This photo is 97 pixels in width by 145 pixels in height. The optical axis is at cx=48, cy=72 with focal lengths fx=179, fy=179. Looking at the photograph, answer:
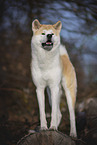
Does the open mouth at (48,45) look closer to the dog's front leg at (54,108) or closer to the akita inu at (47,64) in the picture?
the akita inu at (47,64)

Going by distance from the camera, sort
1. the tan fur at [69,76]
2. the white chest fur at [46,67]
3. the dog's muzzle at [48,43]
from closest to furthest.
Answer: the dog's muzzle at [48,43]
the white chest fur at [46,67]
the tan fur at [69,76]

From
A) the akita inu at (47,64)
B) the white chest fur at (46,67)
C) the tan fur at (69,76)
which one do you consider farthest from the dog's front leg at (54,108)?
the tan fur at (69,76)

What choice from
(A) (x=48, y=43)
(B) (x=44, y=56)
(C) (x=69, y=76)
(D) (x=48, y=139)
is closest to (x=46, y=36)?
(A) (x=48, y=43)

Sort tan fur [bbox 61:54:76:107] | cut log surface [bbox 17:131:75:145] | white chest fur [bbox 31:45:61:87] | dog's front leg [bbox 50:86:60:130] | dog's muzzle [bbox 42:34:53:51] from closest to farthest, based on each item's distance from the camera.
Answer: cut log surface [bbox 17:131:75:145] → dog's muzzle [bbox 42:34:53:51] → dog's front leg [bbox 50:86:60:130] → white chest fur [bbox 31:45:61:87] → tan fur [bbox 61:54:76:107]

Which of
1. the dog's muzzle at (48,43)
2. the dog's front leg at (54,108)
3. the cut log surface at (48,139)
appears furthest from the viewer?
the dog's front leg at (54,108)

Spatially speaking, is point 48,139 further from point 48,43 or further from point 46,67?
point 48,43

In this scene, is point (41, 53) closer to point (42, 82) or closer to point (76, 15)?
point (42, 82)

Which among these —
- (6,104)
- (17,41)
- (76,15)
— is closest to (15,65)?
(17,41)

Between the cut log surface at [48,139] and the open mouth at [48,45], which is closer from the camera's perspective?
the cut log surface at [48,139]

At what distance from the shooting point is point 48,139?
10.4ft

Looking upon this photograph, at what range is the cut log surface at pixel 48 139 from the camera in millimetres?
3141

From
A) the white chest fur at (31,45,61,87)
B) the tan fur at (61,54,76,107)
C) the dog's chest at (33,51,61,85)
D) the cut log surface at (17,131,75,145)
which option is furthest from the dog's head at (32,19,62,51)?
the cut log surface at (17,131,75,145)

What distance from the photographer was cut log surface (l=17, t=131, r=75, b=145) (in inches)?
124

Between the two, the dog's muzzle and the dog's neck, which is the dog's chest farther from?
the dog's muzzle
